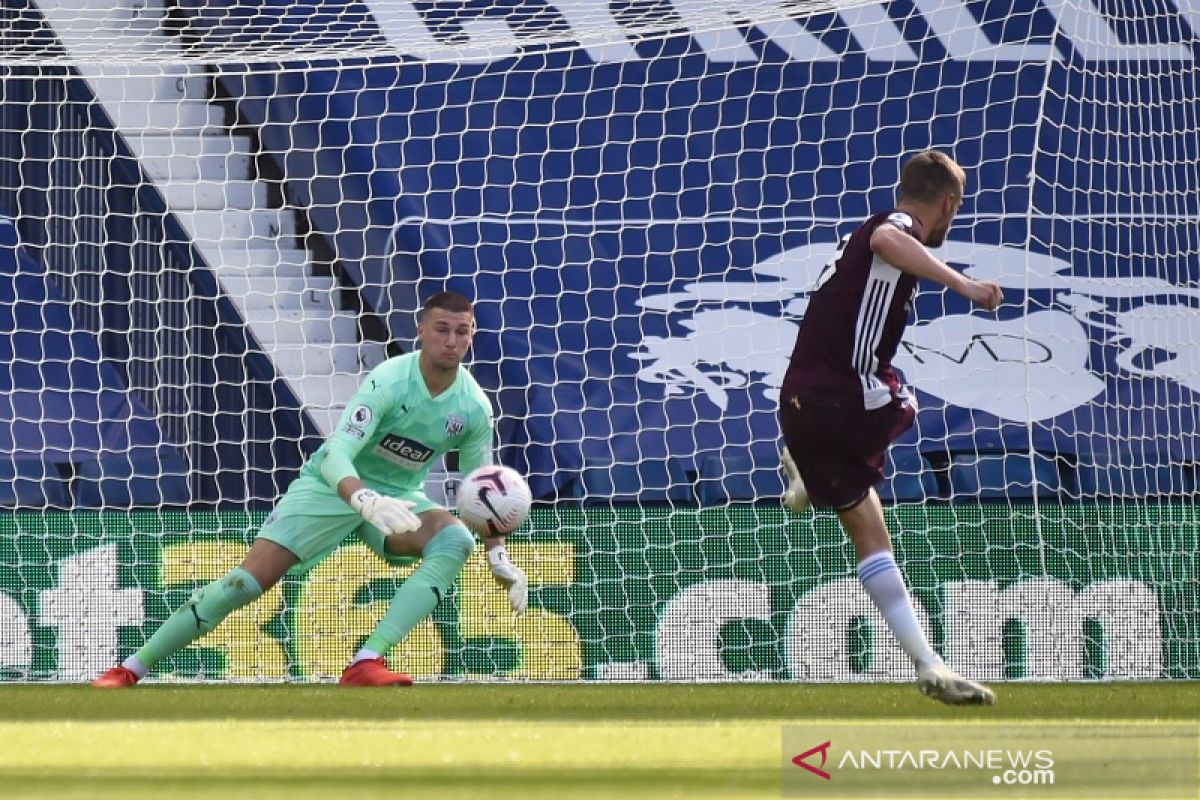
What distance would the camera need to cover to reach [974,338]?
9.89 meters

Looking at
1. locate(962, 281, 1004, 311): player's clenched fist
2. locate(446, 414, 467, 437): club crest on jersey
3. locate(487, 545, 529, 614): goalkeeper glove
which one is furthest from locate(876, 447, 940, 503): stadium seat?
locate(962, 281, 1004, 311): player's clenched fist

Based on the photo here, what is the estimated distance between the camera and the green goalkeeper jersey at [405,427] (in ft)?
21.5

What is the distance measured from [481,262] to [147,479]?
2100 mm

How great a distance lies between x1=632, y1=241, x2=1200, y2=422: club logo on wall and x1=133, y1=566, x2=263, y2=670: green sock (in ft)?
11.2

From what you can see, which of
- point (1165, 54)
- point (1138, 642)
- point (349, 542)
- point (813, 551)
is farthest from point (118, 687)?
point (1165, 54)

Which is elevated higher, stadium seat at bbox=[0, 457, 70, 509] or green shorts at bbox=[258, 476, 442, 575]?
stadium seat at bbox=[0, 457, 70, 509]

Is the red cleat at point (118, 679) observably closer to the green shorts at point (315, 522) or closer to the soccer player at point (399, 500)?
the soccer player at point (399, 500)

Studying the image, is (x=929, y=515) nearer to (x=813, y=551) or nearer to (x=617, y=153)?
(x=813, y=551)

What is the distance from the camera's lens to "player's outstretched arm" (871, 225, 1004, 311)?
196 inches

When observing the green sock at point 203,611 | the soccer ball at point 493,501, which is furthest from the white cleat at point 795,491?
the green sock at point 203,611

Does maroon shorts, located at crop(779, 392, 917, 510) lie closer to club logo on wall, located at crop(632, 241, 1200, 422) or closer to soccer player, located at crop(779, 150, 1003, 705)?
soccer player, located at crop(779, 150, 1003, 705)

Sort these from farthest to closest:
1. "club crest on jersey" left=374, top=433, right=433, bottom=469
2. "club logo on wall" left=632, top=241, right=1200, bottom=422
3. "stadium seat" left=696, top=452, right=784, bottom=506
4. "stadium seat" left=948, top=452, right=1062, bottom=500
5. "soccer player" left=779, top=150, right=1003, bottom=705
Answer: "club logo on wall" left=632, top=241, right=1200, bottom=422 < "stadium seat" left=696, top=452, right=784, bottom=506 < "stadium seat" left=948, top=452, right=1062, bottom=500 < "club crest on jersey" left=374, top=433, right=433, bottom=469 < "soccer player" left=779, top=150, right=1003, bottom=705

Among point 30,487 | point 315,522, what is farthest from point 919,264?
point 30,487

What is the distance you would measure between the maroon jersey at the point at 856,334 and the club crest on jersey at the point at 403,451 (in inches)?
72.2
